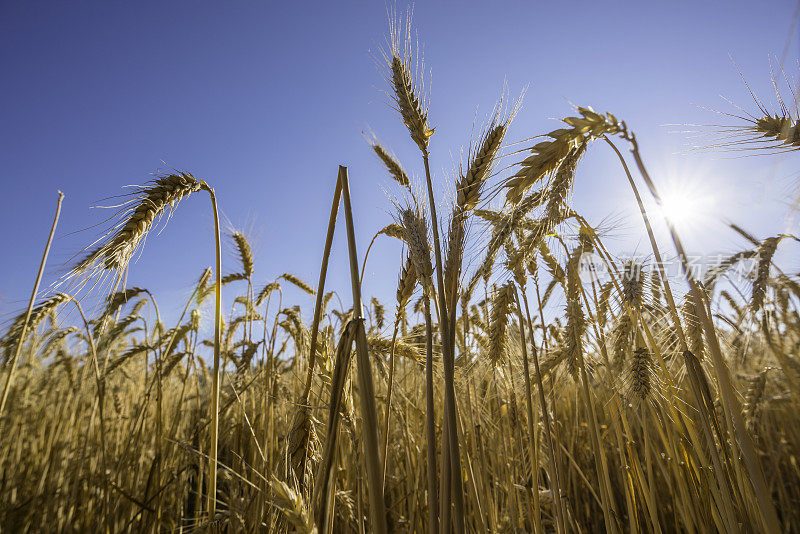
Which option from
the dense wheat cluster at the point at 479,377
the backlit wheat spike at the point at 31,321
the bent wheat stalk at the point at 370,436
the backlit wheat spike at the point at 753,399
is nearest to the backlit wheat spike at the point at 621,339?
the dense wheat cluster at the point at 479,377

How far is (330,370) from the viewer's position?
1670mm

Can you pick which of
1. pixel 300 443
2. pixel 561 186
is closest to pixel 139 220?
pixel 300 443

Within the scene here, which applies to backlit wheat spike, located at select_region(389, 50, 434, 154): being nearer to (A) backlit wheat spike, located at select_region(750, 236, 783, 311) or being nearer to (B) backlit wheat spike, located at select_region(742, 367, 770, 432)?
(A) backlit wheat spike, located at select_region(750, 236, 783, 311)

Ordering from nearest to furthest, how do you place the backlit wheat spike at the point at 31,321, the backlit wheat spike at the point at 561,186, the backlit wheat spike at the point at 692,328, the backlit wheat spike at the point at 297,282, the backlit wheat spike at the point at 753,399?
1. the backlit wheat spike at the point at 561,186
2. the backlit wheat spike at the point at 692,328
3. the backlit wheat spike at the point at 753,399
4. the backlit wheat spike at the point at 31,321
5. the backlit wheat spike at the point at 297,282

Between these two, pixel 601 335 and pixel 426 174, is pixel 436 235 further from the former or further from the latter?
pixel 601 335

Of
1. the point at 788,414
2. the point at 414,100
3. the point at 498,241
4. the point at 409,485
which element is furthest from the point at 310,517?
the point at 788,414

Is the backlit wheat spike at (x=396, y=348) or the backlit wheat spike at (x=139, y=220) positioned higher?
the backlit wheat spike at (x=139, y=220)

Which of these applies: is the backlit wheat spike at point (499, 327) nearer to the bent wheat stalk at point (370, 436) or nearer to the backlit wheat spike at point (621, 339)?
the backlit wheat spike at point (621, 339)

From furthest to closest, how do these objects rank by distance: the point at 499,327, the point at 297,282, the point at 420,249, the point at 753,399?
the point at 297,282 < the point at 753,399 < the point at 499,327 < the point at 420,249

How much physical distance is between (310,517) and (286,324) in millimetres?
2375

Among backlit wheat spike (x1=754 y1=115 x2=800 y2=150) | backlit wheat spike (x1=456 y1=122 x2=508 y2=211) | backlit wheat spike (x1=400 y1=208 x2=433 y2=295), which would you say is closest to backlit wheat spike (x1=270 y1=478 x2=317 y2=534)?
backlit wheat spike (x1=400 y1=208 x2=433 y2=295)

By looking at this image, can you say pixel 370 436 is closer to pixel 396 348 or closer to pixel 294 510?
pixel 294 510

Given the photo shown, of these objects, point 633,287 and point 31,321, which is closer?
point 633,287

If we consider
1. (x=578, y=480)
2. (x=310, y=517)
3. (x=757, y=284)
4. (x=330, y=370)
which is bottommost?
(x=578, y=480)
